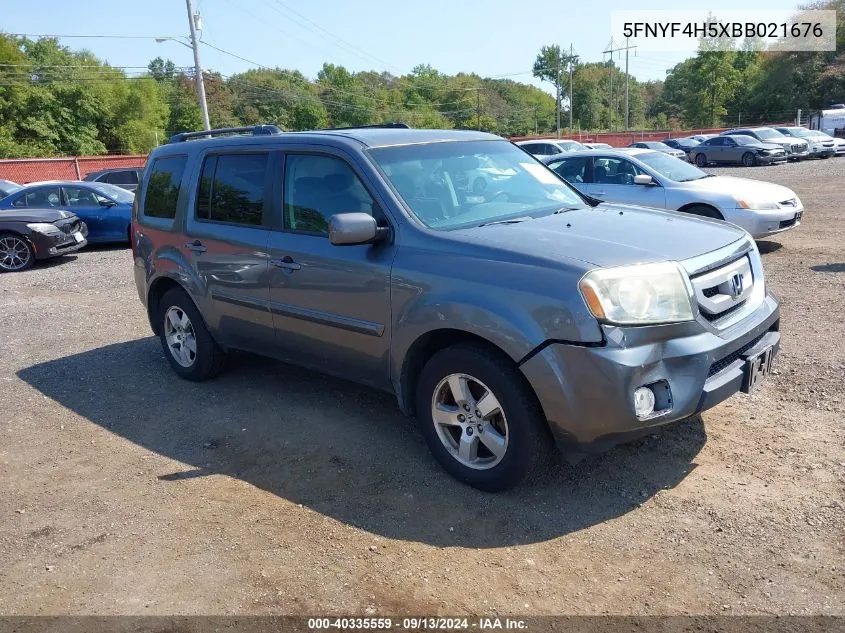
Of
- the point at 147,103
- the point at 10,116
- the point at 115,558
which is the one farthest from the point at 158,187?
the point at 147,103

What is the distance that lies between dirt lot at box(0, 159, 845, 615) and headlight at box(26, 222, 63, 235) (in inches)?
310

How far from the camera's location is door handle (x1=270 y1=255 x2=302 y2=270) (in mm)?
4613

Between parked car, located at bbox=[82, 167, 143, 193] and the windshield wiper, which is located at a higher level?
the windshield wiper

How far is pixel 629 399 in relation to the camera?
Answer: 128 inches

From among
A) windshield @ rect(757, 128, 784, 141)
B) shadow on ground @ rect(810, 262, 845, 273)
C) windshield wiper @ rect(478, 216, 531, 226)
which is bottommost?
shadow on ground @ rect(810, 262, 845, 273)

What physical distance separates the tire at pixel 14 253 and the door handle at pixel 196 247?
8.77 m

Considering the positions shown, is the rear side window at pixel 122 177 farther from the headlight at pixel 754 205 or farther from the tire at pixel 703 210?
the headlight at pixel 754 205

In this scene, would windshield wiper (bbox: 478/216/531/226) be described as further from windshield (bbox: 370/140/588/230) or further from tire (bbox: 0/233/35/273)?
tire (bbox: 0/233/35/273)

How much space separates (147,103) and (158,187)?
60831 millimetres

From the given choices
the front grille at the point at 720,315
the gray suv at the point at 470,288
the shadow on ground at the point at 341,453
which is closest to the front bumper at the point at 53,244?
the shadow on ground at the point at 341,453

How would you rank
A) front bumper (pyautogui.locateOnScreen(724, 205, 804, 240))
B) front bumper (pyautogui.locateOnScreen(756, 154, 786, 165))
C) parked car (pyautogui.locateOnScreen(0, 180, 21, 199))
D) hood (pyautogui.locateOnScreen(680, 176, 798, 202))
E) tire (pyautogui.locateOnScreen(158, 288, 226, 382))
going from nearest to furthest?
tire (pyautogui.locateOnScreen(158, 288, 226, 382)) < front bumper (pyautogui.locateOnScreen(724, 205, 804, 240)) < hood (pyautogui.locateOnScreen(680, 176, 798, 202)) < parked car (pyautogui.locateOnScreen(0, 180, 21, 199)) < front bumper (pyautogui.locateOnScreen(756, 154, 786, 165))

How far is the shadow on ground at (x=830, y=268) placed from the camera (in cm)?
848

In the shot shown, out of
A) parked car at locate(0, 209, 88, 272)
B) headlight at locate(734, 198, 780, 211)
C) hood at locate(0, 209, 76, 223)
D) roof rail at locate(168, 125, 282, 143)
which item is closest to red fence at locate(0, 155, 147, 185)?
hood at locate(0, 209, 76, 223)

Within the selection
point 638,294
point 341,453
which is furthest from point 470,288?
point 341,453
